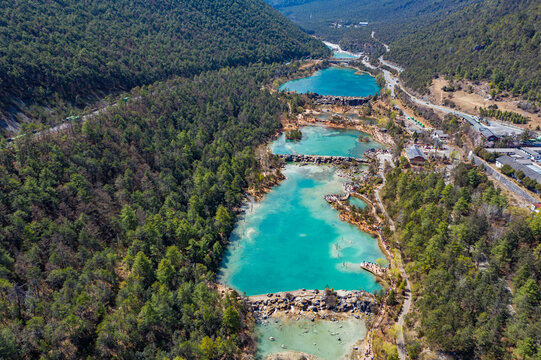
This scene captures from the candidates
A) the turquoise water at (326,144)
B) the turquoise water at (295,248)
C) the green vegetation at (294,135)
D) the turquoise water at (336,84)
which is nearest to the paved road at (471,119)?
the turquoise water at (336,84)

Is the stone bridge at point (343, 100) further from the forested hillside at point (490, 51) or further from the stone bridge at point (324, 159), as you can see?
the stone bridge at point (324, 159)

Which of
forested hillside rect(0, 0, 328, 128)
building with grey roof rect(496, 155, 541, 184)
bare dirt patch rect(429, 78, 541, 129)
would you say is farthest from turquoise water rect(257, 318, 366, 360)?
bare dirt patch rect(429, 78, 541, 129)

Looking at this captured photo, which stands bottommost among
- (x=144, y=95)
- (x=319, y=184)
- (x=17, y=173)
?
(x=319, y=184)

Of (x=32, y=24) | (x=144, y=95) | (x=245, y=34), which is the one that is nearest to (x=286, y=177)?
(x=144, y=95)

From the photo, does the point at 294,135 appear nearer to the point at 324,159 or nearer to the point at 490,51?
the point at 324,159

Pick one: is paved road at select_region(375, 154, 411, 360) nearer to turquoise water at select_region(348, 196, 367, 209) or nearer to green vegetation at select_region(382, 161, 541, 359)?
green vegetation at select_region(382, 161, 541, 359)

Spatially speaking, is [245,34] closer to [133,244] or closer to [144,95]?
[144,95]

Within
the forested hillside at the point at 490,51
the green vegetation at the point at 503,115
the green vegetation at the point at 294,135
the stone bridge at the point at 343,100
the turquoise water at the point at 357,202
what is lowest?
the turquoise water at the point at 357,202
